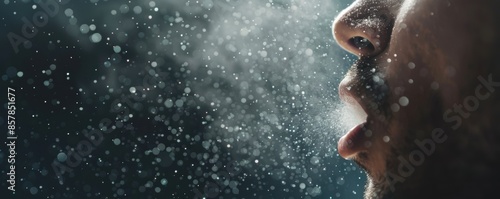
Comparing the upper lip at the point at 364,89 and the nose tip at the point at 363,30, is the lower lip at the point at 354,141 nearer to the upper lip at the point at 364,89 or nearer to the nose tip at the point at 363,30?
the upper lip at the point at 364,89

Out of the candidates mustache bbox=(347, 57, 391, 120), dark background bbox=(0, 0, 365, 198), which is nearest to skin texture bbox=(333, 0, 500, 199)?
mustache bbox=(347, 57, 391, 120)

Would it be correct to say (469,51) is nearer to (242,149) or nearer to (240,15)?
(240,15)

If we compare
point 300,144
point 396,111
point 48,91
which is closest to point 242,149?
point 300,144

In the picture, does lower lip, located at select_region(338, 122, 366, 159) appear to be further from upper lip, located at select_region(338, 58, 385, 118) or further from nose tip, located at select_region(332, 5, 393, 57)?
nose tip, located at select_region(332, 5, 393, 57)

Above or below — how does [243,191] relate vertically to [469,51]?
below

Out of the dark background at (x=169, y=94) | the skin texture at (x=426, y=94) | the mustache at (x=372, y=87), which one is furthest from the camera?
the dark background at (x=169, y=94)

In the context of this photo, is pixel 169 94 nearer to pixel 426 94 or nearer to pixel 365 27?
pixel 365 27

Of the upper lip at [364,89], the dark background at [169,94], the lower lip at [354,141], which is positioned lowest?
the dark background at [169,94]

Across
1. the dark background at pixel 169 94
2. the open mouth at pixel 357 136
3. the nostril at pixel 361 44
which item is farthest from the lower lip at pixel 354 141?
the dark background at pixel 169 94

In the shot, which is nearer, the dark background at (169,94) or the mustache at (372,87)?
the mustache at (372,87)
